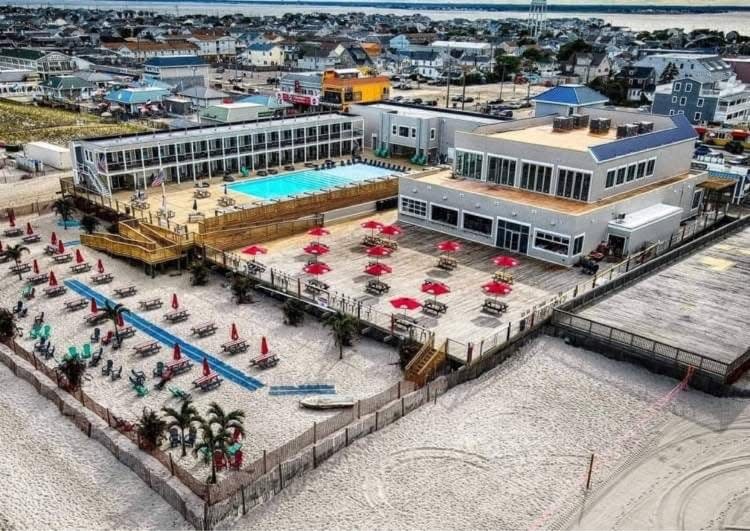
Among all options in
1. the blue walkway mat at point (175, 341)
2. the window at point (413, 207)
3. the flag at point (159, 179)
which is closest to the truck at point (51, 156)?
the flag at point (159, 179)

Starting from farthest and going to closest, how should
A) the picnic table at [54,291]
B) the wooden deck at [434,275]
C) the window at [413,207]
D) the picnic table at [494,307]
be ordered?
the window at [413,207]
the picnic table at [54,291]
the picnic table at [494,307]
the wooden deck at [434,275]

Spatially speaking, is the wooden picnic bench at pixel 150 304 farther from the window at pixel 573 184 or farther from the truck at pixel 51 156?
the truck at pixel 51 156

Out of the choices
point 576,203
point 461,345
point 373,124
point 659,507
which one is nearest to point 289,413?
point 461,345

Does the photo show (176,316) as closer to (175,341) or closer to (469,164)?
(175,341)

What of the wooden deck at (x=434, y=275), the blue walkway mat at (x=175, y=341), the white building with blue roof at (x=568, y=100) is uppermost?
the white building with blue roof at (x=568, y=100)

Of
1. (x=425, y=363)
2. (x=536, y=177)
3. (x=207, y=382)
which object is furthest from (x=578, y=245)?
(x=207, y=382)

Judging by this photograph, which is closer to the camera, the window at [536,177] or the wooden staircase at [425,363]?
the wooden staircase at [425,363]

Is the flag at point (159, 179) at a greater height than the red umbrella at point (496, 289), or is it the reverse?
the flag at point (159, 179)

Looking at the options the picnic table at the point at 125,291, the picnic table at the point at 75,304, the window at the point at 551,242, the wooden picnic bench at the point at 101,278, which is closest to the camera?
the picnic table at the point at 75,304

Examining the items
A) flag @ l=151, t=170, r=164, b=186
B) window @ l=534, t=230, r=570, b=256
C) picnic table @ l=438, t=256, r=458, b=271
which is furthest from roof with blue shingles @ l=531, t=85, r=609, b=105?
flag @ l=151, t=170, r=164, b=186
